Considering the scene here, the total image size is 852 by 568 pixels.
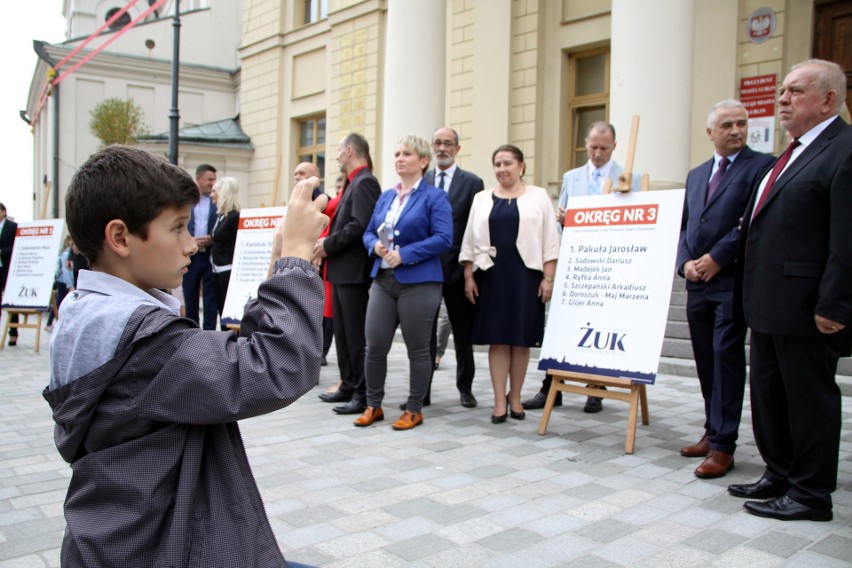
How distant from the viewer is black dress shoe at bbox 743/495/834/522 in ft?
10.4

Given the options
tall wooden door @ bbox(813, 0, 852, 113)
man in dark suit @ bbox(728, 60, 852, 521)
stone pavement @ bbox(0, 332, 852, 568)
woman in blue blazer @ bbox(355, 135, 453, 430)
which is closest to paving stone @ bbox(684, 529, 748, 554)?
stone pavement @ bbox(0, 332, 852, 568)

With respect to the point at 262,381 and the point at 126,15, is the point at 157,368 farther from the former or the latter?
the point at 126,15

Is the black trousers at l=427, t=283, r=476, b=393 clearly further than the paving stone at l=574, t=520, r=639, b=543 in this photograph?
Yes

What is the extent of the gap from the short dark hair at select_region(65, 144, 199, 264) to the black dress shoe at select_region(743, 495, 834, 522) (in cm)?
304

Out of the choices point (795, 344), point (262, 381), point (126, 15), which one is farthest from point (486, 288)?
point (126, 15)

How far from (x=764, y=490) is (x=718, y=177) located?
1832 mm

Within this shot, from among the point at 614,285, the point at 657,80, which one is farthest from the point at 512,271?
the point at 657,80

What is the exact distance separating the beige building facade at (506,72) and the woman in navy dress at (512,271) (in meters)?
3.82

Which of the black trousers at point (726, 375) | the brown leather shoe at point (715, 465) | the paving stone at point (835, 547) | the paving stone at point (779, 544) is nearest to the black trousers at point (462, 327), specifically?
the black trousers at point (726, 375)

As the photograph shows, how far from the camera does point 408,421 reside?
4.88 metres

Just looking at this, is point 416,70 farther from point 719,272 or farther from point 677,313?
point 719,272

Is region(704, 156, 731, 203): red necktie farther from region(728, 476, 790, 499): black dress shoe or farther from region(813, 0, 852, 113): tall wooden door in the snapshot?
region(813, 0, 852, 113): tall wooden door

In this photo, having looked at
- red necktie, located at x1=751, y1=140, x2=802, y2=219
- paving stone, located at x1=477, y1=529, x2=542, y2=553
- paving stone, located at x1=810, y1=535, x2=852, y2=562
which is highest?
red necktie, located at x1=751, y1=140, x2=802, y2=219

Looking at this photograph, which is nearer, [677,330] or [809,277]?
[809,277]
